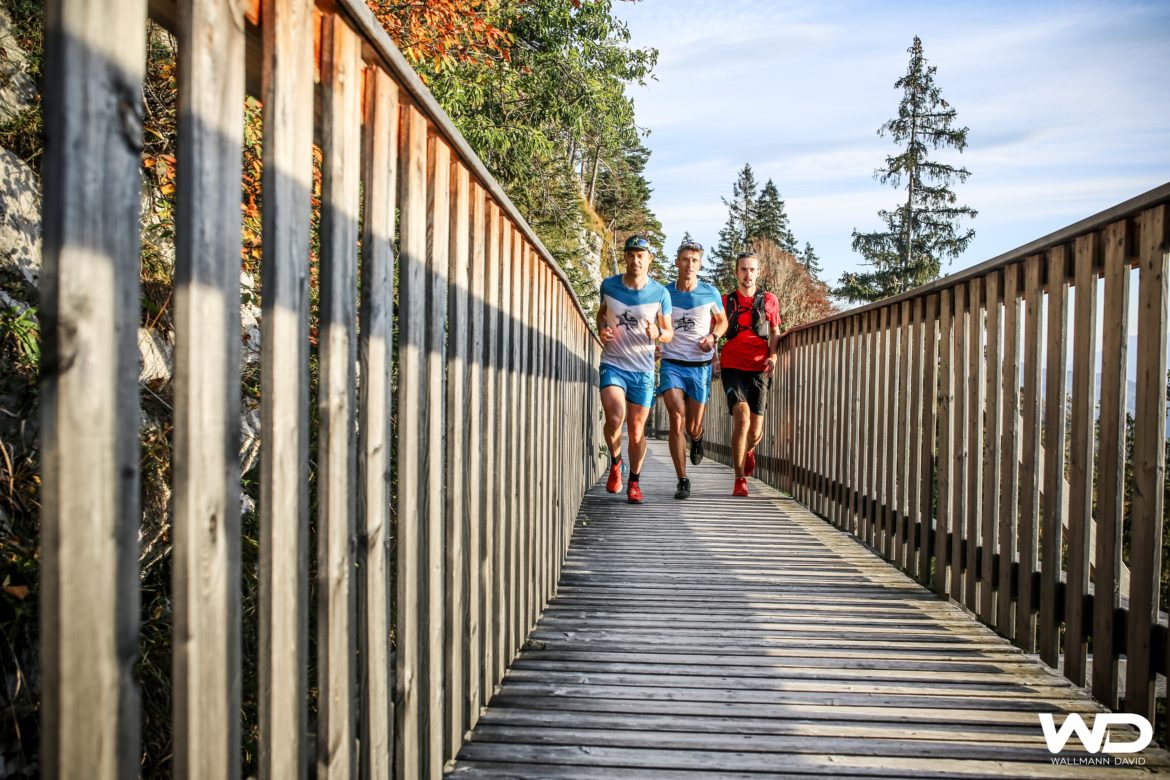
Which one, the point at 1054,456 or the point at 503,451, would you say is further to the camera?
the point at 1054,456

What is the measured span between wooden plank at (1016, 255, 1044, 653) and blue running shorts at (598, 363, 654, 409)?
10.8 feet

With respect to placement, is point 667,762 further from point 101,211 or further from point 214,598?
point 101,211

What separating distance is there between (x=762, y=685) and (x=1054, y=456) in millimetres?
1308

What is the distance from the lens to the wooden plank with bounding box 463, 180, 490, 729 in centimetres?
219

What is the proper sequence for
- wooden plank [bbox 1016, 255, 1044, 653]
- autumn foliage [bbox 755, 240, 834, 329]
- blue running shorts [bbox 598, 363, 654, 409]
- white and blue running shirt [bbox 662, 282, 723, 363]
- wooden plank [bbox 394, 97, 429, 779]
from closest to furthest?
wooden plank [bbox 394, 97, 429, 779]
wooden plank [bbox 1016, 255, 1044, 653]
blue running shorts [bbox 598, 363, 654, 409]
white and blue running shirt [bbox 662, 282, 723, 363]
autumn foliage [bbox 755, 240, 834, 329]

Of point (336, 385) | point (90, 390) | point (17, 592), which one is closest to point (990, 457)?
point (336, 385)

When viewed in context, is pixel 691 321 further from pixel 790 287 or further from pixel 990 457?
pixel 790 287

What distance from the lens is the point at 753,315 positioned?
6602 mm

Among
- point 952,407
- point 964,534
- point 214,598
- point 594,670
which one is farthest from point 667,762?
point 952,407

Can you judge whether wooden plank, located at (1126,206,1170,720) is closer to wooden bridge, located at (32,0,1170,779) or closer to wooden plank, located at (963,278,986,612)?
wooden bridge, located at (32,0,1170,779)

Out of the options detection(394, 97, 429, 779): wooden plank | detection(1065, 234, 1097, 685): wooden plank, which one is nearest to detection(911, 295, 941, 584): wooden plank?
detection(1065, 234, 1097, 685): wooden plank

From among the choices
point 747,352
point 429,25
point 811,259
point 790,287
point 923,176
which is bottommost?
point 747,352

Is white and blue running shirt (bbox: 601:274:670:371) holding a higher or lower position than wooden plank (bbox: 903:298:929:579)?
higher

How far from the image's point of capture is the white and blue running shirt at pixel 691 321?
6363 mm
